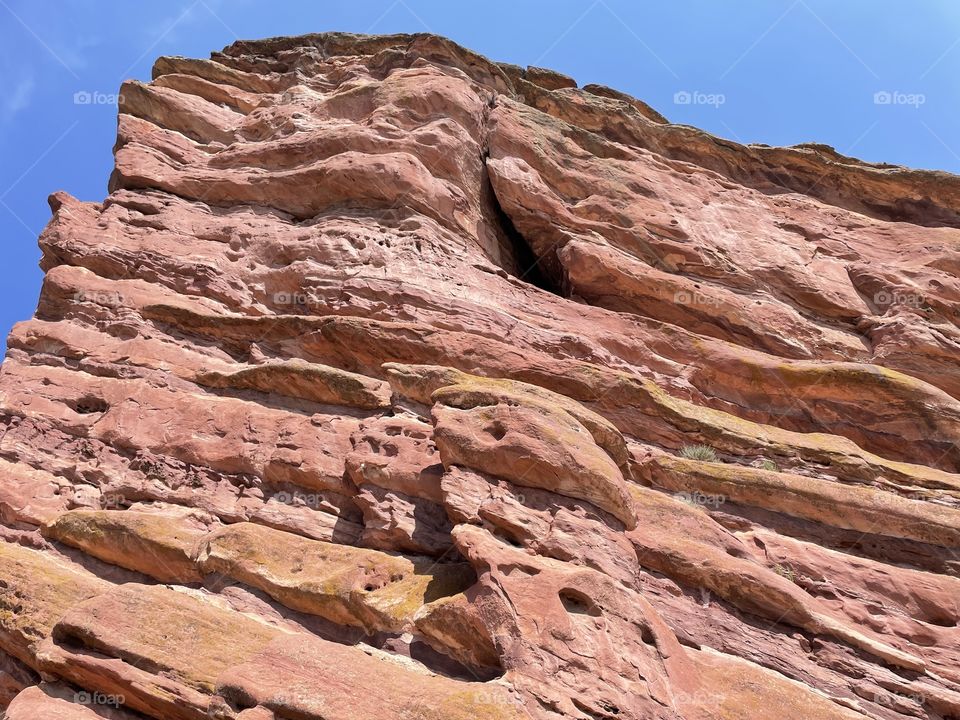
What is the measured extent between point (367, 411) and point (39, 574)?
6.62 meters

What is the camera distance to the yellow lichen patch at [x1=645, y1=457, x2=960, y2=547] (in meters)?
17.2

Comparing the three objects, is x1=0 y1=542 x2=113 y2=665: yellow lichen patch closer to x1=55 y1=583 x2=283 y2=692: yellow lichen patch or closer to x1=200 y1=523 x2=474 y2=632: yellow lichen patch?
x1=55 y1=583 x2=283 y2=692: yellow lichen patch

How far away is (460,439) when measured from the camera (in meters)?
13.6

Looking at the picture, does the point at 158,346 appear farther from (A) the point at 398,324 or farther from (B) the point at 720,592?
(B) the point at 720,592

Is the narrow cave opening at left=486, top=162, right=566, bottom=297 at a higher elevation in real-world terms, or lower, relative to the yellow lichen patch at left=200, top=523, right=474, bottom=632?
higher

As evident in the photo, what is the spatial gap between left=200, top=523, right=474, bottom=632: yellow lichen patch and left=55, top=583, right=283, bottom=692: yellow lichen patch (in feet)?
2.66

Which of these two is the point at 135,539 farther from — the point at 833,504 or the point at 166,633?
the point at 833,504

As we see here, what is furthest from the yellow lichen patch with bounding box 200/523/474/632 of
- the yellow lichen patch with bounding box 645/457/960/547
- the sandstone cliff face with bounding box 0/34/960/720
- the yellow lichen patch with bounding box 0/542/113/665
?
the yellow lichen patch with bounding box 645/457/960/547

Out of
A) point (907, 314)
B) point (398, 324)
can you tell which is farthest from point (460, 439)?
point (907, 314)

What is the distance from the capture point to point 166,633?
36.0 feet

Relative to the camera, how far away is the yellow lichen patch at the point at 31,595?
11328mm

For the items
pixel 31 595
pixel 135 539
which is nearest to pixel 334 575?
pixel 135 539

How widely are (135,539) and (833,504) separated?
46.5ft

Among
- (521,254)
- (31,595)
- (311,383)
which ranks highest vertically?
(521,254)
